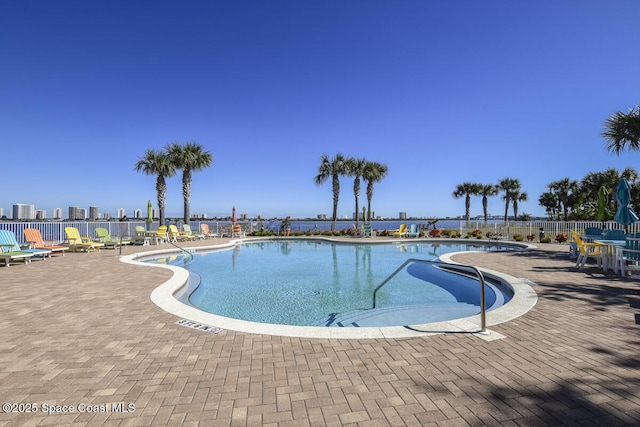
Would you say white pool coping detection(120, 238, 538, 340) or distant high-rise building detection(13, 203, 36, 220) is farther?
distant high-rise building detection(13, 203, 36, 220)

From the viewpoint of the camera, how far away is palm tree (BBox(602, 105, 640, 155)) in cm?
1110

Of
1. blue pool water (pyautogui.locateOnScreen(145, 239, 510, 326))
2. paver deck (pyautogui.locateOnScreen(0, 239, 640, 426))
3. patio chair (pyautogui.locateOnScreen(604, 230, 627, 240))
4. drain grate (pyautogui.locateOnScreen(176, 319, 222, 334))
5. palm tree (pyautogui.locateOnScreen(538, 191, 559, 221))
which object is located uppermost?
palm tree (pyautogui.locateOnScreen(538, 191, 559, 221))

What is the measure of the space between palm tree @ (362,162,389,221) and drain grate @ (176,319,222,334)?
23.9 metres

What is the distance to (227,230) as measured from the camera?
2525 cm

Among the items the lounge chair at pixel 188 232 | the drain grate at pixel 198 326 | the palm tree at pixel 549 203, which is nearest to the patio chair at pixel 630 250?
the drain grate at pixel 198 326

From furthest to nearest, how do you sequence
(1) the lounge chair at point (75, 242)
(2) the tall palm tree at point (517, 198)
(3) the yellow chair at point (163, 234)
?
(2) the tall palm tree at point (517, 198) → (3) the yellow chair at point (163, 234) → (1) the lounge chair at point (75, 242)

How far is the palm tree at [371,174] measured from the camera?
2750cm

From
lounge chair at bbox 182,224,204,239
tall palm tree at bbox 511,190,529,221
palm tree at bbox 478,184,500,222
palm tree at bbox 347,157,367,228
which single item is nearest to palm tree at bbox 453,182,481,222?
palm tree at bbox 478,184,500,222

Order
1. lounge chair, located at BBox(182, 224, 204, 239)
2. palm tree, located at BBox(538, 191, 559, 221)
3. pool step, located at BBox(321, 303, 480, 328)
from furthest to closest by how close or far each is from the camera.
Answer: palm tree, located at BBox(538, 191, 559, 221) < lounge chair, located at BBox(182, 224, 204, 239) < pool step, located at BBox(321, 303, 480, 328)

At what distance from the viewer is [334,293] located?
7.08m

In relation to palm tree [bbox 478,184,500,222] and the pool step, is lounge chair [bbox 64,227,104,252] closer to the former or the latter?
the pool step

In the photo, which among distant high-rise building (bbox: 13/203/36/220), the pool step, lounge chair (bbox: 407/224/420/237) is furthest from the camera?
distant high-rise building (bbox: 13/203/36/220)

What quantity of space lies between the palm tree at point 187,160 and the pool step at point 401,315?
817 inches

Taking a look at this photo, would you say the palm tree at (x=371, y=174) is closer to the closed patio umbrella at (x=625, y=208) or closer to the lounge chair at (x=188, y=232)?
the lounge chair at (x=188, y=232)
